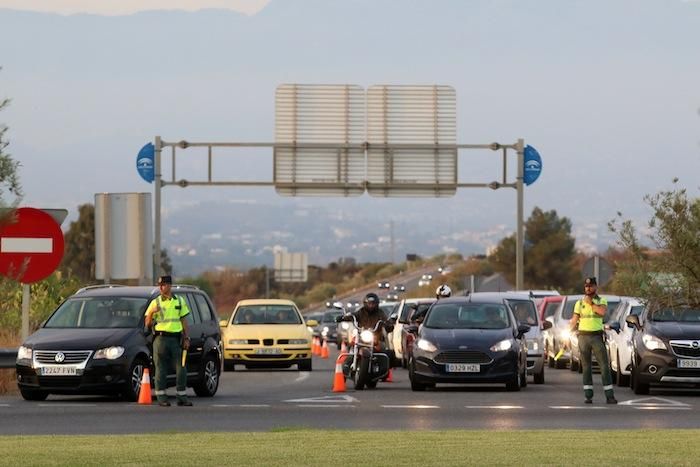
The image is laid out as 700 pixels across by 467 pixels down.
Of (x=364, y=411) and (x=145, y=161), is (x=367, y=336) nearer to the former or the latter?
(x=364, y=411)

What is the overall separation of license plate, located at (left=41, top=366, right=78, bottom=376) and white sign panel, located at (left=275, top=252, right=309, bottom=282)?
112 m

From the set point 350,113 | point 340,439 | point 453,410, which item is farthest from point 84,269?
point 340,439

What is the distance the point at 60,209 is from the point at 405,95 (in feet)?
69.2

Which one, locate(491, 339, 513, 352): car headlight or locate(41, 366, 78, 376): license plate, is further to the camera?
locate(491, 339, 513, 352): car headlight

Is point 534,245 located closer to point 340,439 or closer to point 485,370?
point 485,370

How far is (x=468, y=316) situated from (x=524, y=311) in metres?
5.90

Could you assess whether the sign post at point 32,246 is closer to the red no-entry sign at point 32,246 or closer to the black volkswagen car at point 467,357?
the red no-entry sign at point 32,246

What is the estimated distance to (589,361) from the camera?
2709 centimetres

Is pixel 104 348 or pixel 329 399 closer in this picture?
pixel 104 348

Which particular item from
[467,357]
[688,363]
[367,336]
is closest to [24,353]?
[367,336]

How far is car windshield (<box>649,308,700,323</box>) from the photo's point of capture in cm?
3101

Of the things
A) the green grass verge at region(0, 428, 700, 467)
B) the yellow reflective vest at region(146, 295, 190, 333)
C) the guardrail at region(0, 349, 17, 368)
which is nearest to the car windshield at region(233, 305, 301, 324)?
the guardrail at region(0, 349, 17, 368)

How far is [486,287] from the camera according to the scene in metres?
94.6

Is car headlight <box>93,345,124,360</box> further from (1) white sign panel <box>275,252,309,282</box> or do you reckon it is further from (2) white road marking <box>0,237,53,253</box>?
(1) white sign panel <box>275,252,309,282</box>
